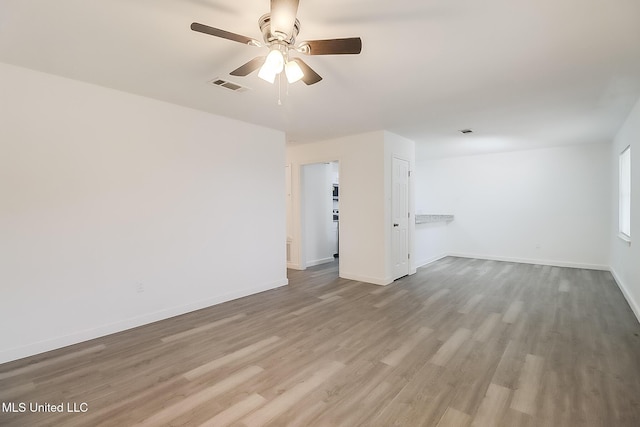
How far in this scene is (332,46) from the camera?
189 cm

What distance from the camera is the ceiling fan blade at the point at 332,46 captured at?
5.99 ft

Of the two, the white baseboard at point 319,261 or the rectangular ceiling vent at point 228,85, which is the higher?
the rectangular ceiling vent at point 228,85

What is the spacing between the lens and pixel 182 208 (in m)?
3.74

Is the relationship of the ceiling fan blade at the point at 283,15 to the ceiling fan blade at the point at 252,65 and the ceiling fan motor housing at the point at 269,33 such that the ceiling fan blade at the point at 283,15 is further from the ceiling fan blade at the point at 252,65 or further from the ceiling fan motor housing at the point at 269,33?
the ceiling fan blade at the point at 252,65

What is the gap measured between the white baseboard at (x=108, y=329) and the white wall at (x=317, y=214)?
7.19ft

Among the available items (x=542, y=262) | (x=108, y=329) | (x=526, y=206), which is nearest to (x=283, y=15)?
(x=108, y=329)

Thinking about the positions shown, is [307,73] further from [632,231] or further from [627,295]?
[627,295]

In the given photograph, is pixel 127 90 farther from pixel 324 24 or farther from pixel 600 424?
pixel 600 424

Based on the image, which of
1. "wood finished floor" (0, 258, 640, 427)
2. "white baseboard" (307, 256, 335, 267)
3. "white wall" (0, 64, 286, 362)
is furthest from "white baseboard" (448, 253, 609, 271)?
"white wall" (0, 64, 286, 362)

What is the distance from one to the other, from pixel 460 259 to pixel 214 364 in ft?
20.6

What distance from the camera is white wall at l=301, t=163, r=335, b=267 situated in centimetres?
627

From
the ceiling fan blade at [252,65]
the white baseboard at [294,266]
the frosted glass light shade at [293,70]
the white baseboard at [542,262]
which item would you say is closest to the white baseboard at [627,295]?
the white baseboard at [542,262]

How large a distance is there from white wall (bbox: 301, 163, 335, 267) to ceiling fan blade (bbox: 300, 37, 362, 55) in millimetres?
4202

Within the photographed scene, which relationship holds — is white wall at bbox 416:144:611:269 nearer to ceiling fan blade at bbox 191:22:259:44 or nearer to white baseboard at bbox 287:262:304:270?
white baseboard at bbox 287:262:304:270
